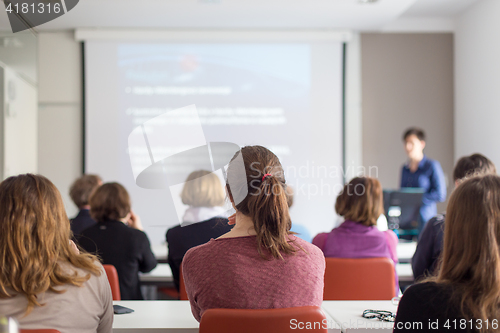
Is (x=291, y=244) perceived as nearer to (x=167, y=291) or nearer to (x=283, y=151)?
(x=167, y=291)

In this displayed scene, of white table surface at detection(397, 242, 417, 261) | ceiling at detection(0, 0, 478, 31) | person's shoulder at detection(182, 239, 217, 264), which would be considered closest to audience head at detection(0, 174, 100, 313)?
person's shoulder at detection(182, 239, 217, 264)

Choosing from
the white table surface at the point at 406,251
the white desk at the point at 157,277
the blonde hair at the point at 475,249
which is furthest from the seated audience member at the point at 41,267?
the white table surface at the point at 406,251

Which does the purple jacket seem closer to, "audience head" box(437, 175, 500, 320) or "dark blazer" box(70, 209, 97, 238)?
"audience head" box(437, 175, 500, 320)

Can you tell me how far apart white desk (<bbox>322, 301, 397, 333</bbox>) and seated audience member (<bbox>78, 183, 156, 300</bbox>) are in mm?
1066

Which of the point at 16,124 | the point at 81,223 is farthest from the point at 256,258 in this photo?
the point at 16,124

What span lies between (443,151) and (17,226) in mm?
4871

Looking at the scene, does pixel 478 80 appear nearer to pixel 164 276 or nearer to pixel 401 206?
pixel 401 206

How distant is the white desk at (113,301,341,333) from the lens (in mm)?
1421

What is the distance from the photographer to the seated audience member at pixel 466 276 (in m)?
0.92

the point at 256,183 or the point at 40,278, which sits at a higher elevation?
the point at 256,183

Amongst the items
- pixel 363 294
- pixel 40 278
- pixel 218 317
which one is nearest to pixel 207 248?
pixel 218 317

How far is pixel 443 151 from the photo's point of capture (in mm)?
5027

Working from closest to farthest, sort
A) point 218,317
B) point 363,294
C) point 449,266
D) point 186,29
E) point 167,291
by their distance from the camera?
point 449,266, point 218,317, point 363,294, point 167,291, point 186,29

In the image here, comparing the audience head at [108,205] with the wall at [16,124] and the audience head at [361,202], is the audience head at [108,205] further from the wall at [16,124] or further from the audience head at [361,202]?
the wall at [16,124]
